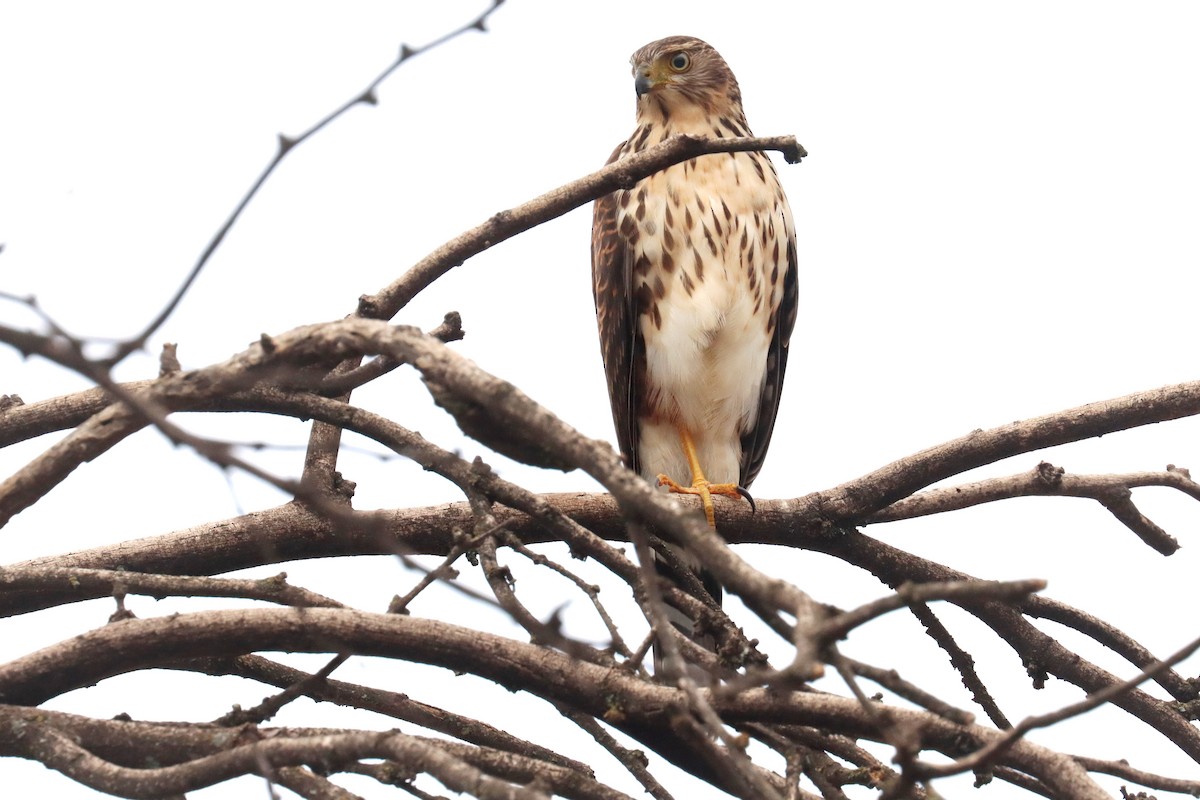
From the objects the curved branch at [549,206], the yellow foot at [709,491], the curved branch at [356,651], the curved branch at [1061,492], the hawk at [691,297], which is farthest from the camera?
the hawk at [691,297]

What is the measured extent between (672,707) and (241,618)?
783 millimetres

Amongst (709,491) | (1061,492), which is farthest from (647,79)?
(1061,492)

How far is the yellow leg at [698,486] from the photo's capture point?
3.96m

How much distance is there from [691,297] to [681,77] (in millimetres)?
1017

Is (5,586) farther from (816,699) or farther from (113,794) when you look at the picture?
(816,699)

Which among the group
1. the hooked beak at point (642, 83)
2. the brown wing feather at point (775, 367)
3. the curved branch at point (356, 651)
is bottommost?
the curved branch at point (356, 651)

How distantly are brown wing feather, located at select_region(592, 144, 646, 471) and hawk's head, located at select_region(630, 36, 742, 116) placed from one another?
1.73 ft

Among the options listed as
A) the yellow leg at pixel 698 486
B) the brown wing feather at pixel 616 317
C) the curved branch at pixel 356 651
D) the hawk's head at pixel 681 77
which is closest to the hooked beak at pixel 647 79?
the hawk's head at pixel 681 77

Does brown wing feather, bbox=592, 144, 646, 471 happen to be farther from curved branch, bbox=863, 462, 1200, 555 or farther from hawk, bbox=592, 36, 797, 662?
curved branch, bbox=863, 462, 1200, 555

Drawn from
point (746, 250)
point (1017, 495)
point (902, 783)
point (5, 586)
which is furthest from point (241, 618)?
point (746, 250)

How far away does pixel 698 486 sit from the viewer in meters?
4.69

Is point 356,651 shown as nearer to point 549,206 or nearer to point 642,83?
point 549,206

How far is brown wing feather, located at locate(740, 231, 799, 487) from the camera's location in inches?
211

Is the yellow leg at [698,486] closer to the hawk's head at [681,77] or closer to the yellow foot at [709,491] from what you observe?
the yellow foot at [709,491]
